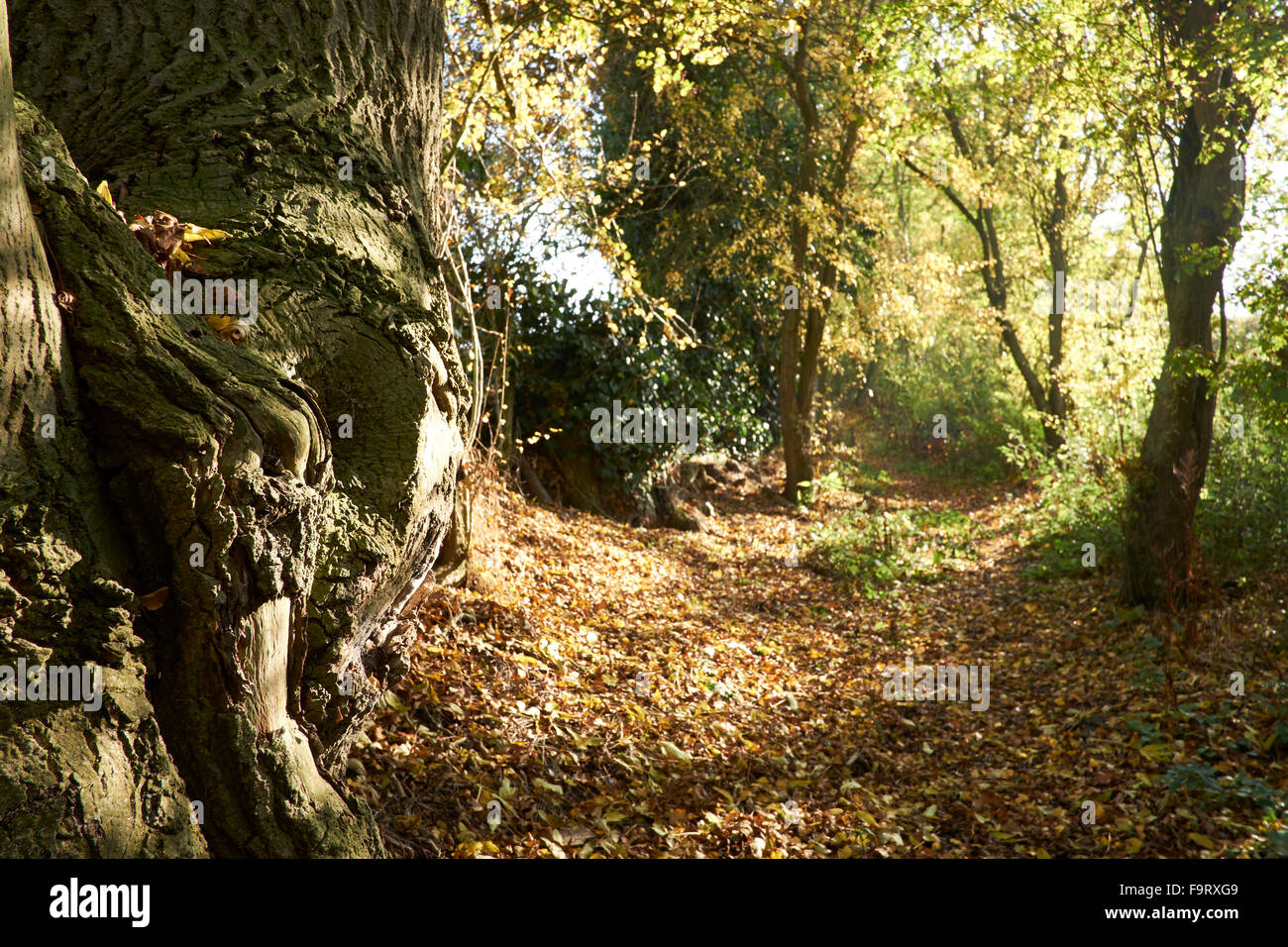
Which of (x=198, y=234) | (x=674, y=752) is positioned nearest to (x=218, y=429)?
(x=198, y=234)

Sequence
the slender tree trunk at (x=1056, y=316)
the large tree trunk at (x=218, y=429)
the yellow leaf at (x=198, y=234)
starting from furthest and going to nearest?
the slender tree trunk at (x=1056, y=316), the yellow leaf at (x=198, y=234), the large tree trunk at (x=218, y=429)

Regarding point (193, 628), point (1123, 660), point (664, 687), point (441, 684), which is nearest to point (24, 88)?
point (193, 628)

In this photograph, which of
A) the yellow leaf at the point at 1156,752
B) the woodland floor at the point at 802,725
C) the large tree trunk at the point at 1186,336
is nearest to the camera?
the woodland floor at the point at 802,725

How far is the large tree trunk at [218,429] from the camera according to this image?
193 centimetres

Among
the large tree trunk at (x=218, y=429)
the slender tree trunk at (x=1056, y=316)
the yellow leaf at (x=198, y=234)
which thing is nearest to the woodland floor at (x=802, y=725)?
the large tree trunk at (x=218, y=429)

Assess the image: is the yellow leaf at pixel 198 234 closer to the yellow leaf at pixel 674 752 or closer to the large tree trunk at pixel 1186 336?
Result: the yellow leaf at pixel 674 752

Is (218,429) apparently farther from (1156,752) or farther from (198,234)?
(1156,752)

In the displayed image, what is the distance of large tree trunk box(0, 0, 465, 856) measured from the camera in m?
1.93

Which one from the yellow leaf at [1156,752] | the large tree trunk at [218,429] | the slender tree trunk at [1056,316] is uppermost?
the slender tree trunk at [1056,316]

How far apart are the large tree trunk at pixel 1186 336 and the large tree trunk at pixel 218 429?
6.06 meters

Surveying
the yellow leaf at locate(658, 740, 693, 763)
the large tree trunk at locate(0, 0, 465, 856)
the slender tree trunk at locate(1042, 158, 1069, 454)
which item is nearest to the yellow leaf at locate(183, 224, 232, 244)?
the large tree trunk at locate(0, 0, 465, 856)

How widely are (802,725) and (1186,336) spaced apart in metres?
4.64

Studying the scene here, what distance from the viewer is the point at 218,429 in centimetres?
214

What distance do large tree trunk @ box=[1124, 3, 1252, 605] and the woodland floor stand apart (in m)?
0.51
